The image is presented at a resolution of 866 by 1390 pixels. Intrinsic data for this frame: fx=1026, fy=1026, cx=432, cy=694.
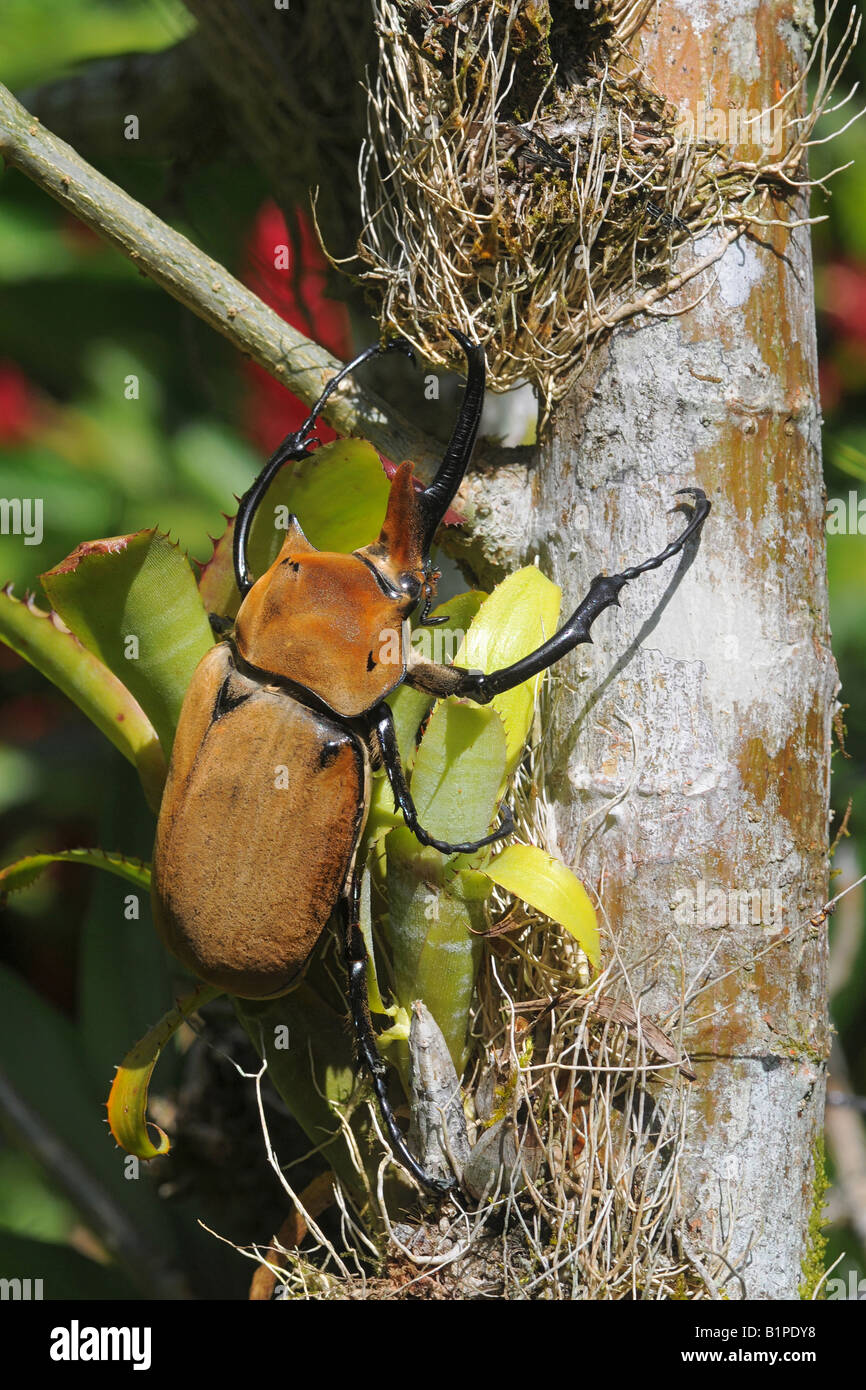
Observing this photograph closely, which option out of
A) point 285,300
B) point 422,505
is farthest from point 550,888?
point 285,300

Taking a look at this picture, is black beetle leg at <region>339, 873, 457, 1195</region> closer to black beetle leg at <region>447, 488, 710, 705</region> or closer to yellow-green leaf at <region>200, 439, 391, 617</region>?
black beetle leg at <region>447, 488, 710, 705</region>

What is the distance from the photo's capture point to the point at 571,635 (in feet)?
3.35

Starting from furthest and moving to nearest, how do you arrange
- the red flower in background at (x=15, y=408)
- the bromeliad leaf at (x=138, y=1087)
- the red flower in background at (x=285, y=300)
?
the red flower in background at (x=15, y=408), the red flower in background at (x=285, y=300), the bromeliad leaf at (x=138, y=1087)

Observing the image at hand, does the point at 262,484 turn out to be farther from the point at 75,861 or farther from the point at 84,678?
the point at 75,861

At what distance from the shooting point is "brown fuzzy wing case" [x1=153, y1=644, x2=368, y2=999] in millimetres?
1021

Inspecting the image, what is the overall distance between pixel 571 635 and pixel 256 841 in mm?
377

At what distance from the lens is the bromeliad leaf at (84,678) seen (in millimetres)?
1102

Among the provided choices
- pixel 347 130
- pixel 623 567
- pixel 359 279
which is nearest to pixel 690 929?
pixel 623 567

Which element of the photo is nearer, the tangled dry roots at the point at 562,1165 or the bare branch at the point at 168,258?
the tangled dry roots at the point at 562,1165

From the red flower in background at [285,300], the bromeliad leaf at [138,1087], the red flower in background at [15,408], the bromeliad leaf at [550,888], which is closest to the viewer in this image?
the bromeliad leaf at [550,888]

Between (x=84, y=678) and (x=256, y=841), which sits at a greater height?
(x=84, y=678)

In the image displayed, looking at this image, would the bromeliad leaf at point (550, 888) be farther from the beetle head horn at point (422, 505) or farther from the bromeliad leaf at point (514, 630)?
the beetle head horn at point (422, 505)

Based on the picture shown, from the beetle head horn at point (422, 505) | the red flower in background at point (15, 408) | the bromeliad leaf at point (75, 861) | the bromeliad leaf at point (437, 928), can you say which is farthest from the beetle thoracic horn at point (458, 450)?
the red flower in background at point (15, 408)

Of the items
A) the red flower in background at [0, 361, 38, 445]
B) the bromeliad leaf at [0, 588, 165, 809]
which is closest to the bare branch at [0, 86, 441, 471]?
the bromeliad leaf at [0, 588, 165, 809]
